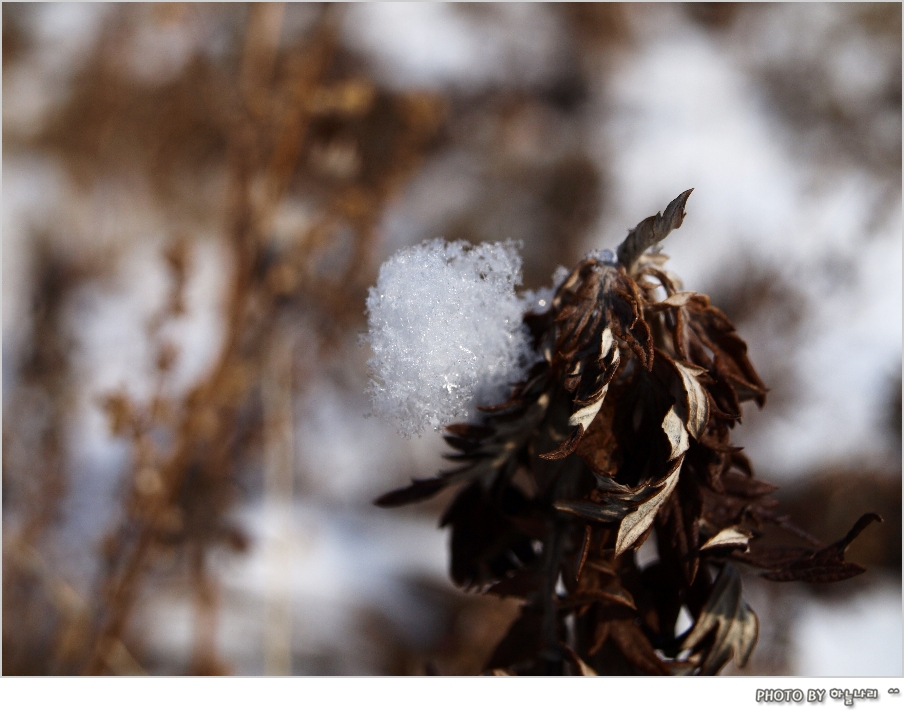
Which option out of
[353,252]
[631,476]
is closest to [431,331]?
[631,476]

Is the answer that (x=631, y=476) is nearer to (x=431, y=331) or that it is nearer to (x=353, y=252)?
(x=431, y=331)

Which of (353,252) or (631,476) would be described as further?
(353,252)

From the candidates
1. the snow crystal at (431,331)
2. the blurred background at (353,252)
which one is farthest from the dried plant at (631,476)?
the blurred background at (353,252)

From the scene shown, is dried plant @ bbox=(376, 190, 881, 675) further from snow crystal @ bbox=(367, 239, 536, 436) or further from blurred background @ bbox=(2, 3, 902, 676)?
blurred background @ bbox=(2, 3, 902, 676)

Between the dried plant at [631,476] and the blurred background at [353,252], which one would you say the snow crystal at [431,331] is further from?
the blurred background at [353,252]
